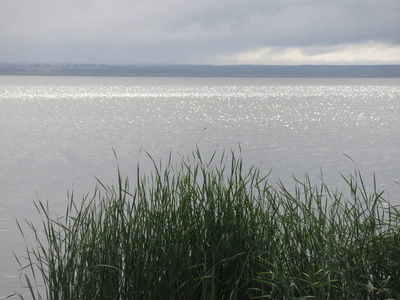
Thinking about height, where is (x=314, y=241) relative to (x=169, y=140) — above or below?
above

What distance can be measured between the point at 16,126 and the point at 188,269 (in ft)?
137

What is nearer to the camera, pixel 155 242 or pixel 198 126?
pixel 155 242

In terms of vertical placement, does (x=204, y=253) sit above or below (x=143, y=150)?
above

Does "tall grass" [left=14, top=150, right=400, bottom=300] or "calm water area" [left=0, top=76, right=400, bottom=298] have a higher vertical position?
"tall grass" [left=14, top=150, right=400, bottom=300]

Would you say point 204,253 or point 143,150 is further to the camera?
point 143,150

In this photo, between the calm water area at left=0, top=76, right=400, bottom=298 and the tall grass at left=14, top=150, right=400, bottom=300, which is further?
the calm water area at left=0, top=76, right=400, bottom=298

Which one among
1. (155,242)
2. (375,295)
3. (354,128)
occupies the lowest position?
(354,128)

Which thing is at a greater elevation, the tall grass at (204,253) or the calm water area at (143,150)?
the tall grass at (204,253)

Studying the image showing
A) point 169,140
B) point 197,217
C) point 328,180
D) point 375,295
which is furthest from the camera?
point 169,140

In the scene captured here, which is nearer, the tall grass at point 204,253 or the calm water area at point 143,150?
the tall grass at point 204,253

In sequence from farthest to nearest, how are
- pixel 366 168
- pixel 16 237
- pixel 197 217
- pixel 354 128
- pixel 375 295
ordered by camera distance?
pixel 354 128
pixel 366 168
pixel 16 237
pixel 197 217
pixel 375 295

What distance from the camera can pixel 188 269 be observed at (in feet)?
13.7

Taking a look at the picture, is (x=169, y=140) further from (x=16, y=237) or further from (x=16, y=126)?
(x=16, y=237)

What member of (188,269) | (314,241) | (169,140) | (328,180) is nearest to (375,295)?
(314,241)
